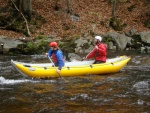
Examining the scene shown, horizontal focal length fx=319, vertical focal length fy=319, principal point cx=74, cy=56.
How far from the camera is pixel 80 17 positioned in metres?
21.8

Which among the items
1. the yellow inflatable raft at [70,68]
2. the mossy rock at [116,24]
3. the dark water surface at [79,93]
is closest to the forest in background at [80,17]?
the mossy rock at [116,24]

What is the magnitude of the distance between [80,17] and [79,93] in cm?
1391

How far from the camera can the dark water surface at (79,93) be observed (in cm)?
706

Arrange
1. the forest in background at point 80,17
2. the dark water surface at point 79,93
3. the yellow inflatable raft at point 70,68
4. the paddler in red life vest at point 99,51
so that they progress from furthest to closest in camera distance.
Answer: the forest in background at point 80,17 < the paddler in red life vest at point 99,51 < the yellow inflatable raft at point 70,68 < the dark water surface at point 79,93

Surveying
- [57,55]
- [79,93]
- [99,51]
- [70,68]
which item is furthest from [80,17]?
[79,93]

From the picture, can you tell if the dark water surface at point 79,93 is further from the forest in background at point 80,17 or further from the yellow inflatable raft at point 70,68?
the forest in background at point 80,17

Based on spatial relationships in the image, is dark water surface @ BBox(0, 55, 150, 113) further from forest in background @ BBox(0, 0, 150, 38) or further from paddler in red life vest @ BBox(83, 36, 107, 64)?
forest in background @ BBox(0, 0, 150, 38)

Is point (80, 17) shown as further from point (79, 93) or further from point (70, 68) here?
point (79, 93)

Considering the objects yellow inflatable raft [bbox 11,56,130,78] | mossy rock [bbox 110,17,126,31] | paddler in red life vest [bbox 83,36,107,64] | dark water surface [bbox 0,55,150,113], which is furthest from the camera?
mossy rock [bbox 110,17,126,31]

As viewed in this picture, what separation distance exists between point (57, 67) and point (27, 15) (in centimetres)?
1114

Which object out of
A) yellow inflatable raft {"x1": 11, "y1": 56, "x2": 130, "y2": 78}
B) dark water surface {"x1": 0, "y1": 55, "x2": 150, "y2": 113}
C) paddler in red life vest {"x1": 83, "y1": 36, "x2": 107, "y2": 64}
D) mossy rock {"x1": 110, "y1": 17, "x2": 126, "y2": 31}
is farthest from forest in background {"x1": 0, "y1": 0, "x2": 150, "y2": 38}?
dark water surface {"x1": 0, "y1": 55, "x2": 150, "y2": 113}

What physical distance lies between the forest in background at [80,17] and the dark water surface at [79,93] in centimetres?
828

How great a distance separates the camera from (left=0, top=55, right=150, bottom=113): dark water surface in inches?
278

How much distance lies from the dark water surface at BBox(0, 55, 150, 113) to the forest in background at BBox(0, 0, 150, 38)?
8.28m
